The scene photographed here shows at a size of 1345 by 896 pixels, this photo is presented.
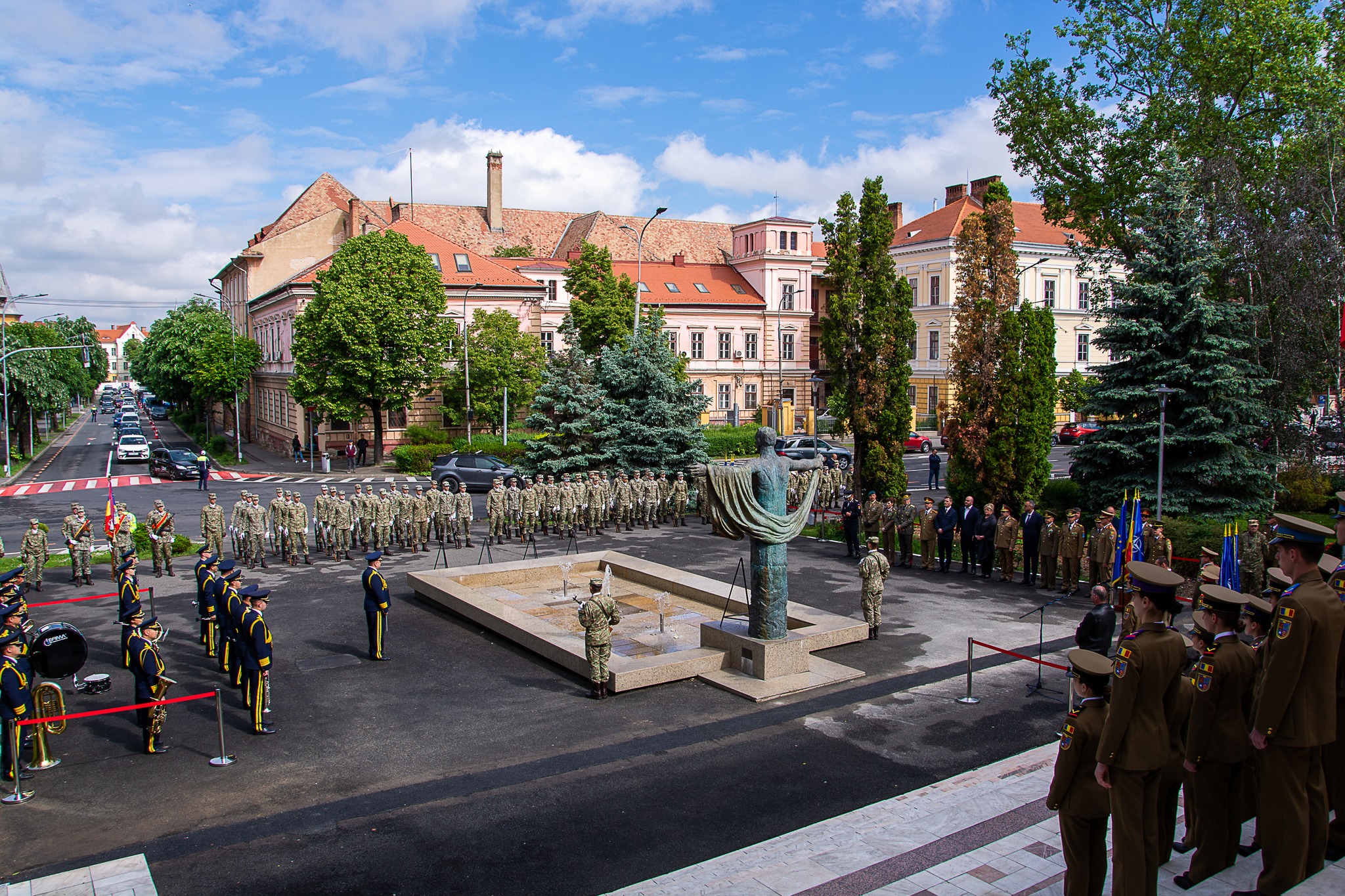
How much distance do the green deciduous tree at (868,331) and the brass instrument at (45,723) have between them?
18.6 meters

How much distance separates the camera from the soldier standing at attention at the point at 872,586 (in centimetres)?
1383

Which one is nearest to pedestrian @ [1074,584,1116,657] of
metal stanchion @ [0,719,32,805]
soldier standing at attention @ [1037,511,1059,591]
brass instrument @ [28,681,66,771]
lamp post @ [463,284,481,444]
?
soldier standing at attention @ [1037,511,1059,591]

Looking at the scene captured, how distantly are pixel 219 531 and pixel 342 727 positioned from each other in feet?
34.8

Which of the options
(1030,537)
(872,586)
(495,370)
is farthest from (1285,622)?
(495,370)

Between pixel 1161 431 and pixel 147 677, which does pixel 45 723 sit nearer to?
pixel 147 677

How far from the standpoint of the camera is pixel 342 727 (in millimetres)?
10820

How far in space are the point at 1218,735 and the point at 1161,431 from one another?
11964mm

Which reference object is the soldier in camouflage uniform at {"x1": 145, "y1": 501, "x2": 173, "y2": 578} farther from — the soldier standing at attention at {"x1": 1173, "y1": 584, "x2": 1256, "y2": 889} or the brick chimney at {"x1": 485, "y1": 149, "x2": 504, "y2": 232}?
the brick chimney at {"x1": 485, "y1": 149, "x2": 504, "y2": 232}

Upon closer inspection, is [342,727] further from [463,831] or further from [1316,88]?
[1316,88]

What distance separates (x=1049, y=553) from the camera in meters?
17.7

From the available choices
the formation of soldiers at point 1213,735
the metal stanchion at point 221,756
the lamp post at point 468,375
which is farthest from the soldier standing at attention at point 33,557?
Result: the lamp post at point 468,375

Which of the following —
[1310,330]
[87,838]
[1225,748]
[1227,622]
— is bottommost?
[87,838]

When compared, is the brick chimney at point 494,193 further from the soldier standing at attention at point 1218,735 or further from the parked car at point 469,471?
the soldier standing at attention at point 1218,735

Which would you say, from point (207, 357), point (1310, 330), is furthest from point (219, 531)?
point (207, 357)
